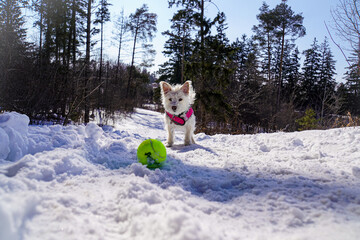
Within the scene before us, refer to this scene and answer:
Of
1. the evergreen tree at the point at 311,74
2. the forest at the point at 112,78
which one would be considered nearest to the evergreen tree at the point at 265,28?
the forest at the point at 112,78

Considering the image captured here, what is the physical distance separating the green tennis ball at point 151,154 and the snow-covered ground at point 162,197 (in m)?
0.19

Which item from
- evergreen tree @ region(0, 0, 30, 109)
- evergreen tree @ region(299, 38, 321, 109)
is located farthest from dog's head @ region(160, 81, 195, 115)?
evergreen tree @ region(299, 38, 321, 109)

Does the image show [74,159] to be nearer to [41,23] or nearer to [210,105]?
[210,105]

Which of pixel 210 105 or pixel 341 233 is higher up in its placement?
pixel 210 105

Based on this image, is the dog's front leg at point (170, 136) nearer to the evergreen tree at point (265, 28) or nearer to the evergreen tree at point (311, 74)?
the evergreen tree at point (265, 28)

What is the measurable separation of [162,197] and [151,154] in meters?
1.25

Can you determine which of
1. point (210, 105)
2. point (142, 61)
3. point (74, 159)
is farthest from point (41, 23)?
point (74, 159)

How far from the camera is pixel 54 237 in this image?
1212mm

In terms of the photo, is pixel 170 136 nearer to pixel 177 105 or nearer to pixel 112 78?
pixel 177 105

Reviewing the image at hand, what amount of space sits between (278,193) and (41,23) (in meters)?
20.3

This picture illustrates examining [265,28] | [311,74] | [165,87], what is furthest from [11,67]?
[311,74]

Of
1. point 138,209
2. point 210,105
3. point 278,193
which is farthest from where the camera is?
point 210,105

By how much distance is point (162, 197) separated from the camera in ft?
6.15

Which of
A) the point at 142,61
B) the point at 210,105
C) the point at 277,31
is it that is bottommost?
the point at 210,105
